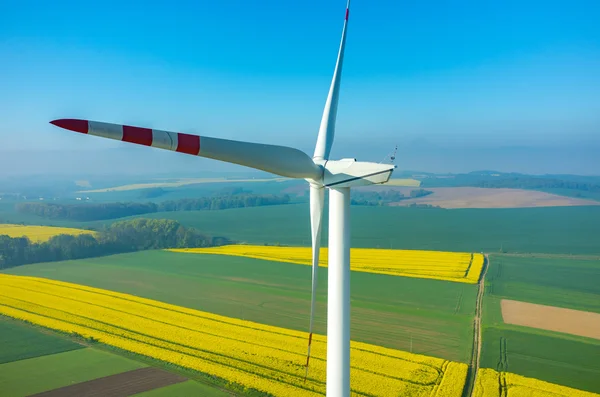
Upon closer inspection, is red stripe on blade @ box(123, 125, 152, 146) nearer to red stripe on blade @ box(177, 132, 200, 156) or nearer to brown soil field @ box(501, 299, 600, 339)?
red stripe on blade @ box(177, 132, 200, 156)

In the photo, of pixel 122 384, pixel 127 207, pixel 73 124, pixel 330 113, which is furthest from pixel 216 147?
pixel 127 207

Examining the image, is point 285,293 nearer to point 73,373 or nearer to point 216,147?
point 73,373

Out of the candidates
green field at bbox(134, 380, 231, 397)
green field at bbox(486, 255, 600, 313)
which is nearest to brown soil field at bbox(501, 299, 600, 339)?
green field at bbox(486, 255, 600, 313)

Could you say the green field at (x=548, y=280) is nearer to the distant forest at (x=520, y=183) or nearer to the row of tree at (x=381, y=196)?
the row of tree at (x=381, y=196)

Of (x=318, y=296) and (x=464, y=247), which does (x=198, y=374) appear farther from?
(x=464, y=247)


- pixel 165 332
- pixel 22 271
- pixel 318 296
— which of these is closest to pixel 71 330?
pixel 165 332

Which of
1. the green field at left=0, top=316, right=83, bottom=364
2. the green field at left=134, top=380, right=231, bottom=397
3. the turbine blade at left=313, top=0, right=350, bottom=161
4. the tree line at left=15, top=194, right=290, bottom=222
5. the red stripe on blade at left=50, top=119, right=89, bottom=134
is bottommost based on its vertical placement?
the green field at left=134, top=380, right=231, bottom=397
